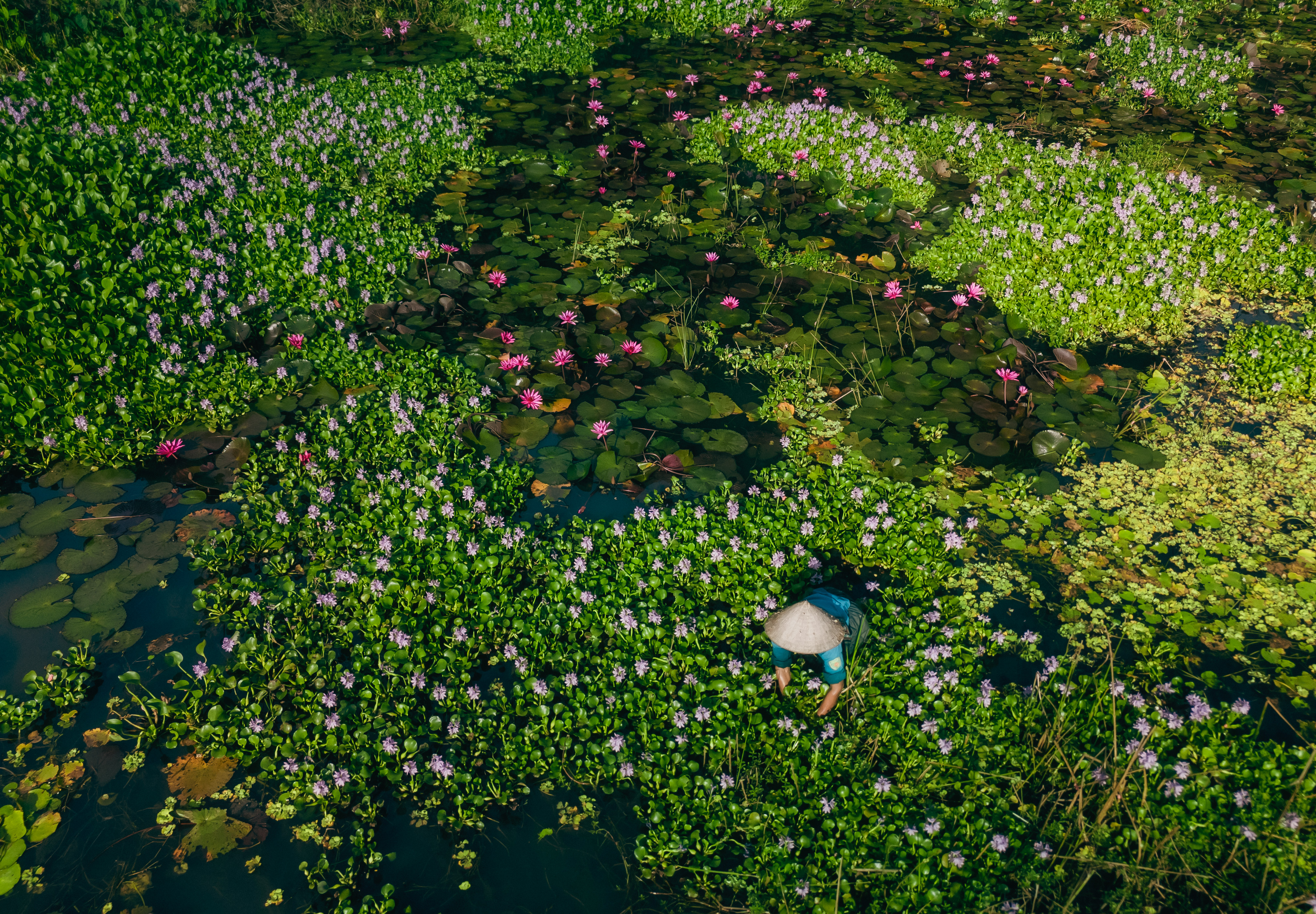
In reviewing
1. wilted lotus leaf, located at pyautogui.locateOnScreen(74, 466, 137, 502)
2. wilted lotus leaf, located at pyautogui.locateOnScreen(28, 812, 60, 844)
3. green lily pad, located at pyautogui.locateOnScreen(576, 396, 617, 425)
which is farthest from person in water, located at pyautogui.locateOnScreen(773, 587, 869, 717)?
wilted lotus leaf, located at pyautogui.locateOnScreen(74, 466, 137, 502)

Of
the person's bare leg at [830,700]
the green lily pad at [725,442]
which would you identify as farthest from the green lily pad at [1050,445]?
the person's bare leg at [830,700]

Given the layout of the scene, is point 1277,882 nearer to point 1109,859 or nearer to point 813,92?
point 1109,859

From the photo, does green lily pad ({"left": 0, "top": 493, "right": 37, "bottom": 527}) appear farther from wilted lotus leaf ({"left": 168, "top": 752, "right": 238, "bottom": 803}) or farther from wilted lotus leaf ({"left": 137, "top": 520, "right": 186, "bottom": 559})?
wilted lotus leaf ({"left": 168, "top": 752, "right": 238, "bottom": 803})

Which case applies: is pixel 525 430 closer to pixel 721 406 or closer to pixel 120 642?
pixel 721 406

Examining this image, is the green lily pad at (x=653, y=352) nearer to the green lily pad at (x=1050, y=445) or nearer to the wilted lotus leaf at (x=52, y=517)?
the green lily pad at (x=1050, y=445)

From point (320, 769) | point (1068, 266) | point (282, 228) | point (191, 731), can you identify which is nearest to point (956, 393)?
point (1068, 266)
